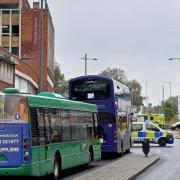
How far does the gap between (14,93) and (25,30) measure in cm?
6736

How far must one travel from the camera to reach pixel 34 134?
55.4 feet

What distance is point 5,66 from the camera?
47781 mm

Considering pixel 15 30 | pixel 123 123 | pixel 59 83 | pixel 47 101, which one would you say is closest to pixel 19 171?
pixel 47 101

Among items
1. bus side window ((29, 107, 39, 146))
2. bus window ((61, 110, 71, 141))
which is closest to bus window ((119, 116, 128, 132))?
bus window ((61, 110, 71, 141))

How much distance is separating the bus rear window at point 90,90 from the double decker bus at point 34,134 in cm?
885

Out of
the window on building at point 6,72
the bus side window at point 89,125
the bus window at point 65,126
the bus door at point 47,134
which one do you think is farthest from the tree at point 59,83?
the bus door at point 47,134

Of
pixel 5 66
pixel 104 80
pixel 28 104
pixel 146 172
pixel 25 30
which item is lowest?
pixel 146 172

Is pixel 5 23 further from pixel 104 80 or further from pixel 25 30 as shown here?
pixel 104 80

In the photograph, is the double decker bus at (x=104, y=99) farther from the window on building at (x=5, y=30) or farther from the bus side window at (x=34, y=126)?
the window on building at (x=5, y=30)

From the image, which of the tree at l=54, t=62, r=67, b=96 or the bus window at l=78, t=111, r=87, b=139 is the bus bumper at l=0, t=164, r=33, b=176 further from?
the tree at l=54, t=62, r=67, b=96

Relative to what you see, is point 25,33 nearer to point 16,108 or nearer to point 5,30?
→ point 5,30

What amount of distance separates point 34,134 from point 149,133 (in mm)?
28892

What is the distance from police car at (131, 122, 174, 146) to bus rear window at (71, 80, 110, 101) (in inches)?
575

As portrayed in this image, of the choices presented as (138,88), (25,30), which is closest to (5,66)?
(25,30)
